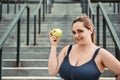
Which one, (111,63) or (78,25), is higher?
(78,25)

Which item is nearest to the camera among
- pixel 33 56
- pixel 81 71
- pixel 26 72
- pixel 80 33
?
pixel 81 71

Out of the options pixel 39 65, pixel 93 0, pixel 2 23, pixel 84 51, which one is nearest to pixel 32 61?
pixel 39 65

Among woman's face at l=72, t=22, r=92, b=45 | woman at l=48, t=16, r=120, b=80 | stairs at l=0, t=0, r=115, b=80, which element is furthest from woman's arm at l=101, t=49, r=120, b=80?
stairs at l=0, t=0, r=115, b=80

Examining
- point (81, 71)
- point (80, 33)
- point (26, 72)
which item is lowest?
point (26, 72)

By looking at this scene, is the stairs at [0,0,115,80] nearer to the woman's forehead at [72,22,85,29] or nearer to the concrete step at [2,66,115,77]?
the concrete step at [2,66,115,77]

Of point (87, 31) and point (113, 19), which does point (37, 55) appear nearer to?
point (113, 19)

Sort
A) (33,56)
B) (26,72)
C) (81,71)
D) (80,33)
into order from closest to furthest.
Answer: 1. (81,71)
2. (80,33)
3. (26,72)
4. (33,56)

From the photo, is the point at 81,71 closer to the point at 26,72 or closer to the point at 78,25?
the point at 78,25

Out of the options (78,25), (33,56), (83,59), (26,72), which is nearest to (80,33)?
(78,25)

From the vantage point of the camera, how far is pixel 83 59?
9.87ft

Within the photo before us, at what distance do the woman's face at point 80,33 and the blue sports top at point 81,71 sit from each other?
15 cm

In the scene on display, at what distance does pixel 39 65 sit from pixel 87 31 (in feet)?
12.8

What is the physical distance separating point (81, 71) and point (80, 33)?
28 centimetres

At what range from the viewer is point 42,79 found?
626cm
